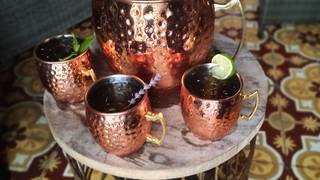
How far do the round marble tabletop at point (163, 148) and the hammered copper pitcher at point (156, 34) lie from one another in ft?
0.28

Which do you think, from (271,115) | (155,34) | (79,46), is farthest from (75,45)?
(271,115)

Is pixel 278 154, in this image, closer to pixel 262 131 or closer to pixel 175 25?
pixel 262 131

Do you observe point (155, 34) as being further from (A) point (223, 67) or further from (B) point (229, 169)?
(B) point (229, 169)

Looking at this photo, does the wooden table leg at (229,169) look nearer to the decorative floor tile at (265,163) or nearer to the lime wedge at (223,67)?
the lime wedge at (223,67)

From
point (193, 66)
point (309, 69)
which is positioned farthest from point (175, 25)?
point (309, 69)

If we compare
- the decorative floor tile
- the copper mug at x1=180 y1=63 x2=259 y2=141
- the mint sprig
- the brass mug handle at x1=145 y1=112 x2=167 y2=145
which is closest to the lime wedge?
the copper mug at x1=180 y1=63 x2=259 y2=141

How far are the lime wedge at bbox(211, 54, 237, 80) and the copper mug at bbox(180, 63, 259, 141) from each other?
0.01 m

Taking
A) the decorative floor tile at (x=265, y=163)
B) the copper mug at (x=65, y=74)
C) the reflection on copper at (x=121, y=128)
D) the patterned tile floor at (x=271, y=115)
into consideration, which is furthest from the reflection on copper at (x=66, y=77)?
the decorative floor tile at (x=265, y=163)

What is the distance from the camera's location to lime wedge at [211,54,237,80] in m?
Answer: 0.56

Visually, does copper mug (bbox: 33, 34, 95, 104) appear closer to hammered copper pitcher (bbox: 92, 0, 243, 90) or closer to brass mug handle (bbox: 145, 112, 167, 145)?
hammered copper pitcher (bbox: 92, 0, 243, 90)

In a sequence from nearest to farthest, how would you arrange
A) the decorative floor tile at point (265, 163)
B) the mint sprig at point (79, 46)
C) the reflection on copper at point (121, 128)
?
the reflection on copper at point (121, 128)
the mint sprig at point (79, 46)
the decorative floor tile at point (265, 163)

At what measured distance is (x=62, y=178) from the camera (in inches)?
44.3

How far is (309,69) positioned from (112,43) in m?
1.08

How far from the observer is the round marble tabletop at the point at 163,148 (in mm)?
555
